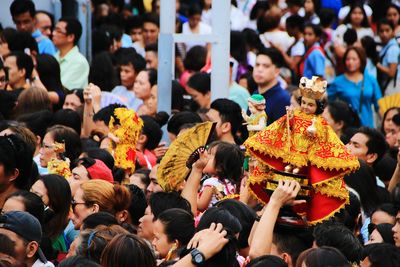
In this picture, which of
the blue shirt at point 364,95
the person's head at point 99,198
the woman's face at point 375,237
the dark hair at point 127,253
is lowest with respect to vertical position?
the blue shirt at point 364,95

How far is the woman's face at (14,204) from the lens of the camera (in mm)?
7988

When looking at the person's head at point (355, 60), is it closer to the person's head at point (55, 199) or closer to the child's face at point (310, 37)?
the child's face at point (310, 37)

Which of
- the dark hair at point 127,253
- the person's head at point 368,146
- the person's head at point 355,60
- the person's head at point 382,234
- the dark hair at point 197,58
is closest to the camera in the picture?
the dark hair at point 127,253

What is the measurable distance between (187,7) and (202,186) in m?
10.9

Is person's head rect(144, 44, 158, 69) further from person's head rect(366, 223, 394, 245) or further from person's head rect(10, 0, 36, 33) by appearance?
person's head rect(366, 223, 394, 245)

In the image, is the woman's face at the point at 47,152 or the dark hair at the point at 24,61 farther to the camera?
the dark hair at the point at 24,61

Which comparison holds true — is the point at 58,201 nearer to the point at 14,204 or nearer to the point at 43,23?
the point at 14,204

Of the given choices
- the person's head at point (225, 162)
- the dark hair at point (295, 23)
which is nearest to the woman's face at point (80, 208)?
the person's head at point (225, 162)

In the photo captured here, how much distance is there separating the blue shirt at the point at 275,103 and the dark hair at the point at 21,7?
163 inches

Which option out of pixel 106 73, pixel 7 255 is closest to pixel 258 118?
pixel 7 255

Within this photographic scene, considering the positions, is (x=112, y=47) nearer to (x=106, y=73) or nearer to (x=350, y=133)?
(x=106, y=73)

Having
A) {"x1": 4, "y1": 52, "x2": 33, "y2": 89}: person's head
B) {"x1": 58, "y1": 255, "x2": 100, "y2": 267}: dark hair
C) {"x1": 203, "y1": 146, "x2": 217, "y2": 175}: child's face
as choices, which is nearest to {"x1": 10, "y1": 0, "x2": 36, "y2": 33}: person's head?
{"x1": 4, "y1": 52, "x2": 33, "y2": 89}: person's head

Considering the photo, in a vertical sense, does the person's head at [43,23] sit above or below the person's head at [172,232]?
below

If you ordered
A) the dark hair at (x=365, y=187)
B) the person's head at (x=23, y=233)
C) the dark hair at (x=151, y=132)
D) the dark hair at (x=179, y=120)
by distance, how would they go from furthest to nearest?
the dark hair at (x=151, y=132)
the dark hair at (x=179, y=120)
the dark hair at (x=365, y=187)
the person's head at (x=23, y=233)
